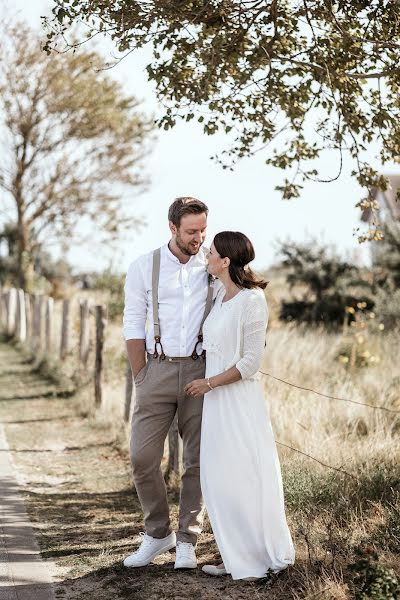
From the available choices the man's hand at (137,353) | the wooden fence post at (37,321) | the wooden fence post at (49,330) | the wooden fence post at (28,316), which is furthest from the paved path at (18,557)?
the wooden fence post at (28,316)

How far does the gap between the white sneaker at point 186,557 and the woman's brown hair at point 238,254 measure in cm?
174

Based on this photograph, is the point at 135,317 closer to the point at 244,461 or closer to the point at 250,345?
the point at 250,345

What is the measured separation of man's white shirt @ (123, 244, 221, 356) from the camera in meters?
5.48

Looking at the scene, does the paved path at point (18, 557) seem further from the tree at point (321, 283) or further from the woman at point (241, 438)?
the tree at point (321, 283)

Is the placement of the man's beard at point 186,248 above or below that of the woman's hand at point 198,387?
above

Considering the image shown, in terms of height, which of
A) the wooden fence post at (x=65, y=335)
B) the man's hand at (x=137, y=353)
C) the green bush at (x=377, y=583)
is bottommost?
the green bush at (x=377, y=583)

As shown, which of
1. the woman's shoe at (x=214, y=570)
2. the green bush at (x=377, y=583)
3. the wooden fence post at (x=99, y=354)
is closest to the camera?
the green bush at (x=377, y=583)

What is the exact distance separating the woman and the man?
25 cm

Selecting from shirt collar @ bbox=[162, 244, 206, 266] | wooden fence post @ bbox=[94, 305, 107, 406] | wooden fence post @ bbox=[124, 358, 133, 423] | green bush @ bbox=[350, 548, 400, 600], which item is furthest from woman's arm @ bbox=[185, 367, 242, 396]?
wooden fence post @ bbox=[94, 305, 107, 406]

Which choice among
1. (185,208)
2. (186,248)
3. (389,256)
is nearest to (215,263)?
(186,248)

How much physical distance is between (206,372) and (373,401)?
5008mm

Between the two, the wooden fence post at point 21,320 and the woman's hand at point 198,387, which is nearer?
the woman's hand at point 198,387

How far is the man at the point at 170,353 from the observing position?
5.48 m

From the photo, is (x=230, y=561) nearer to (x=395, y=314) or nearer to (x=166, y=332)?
(x=166, y=332)
